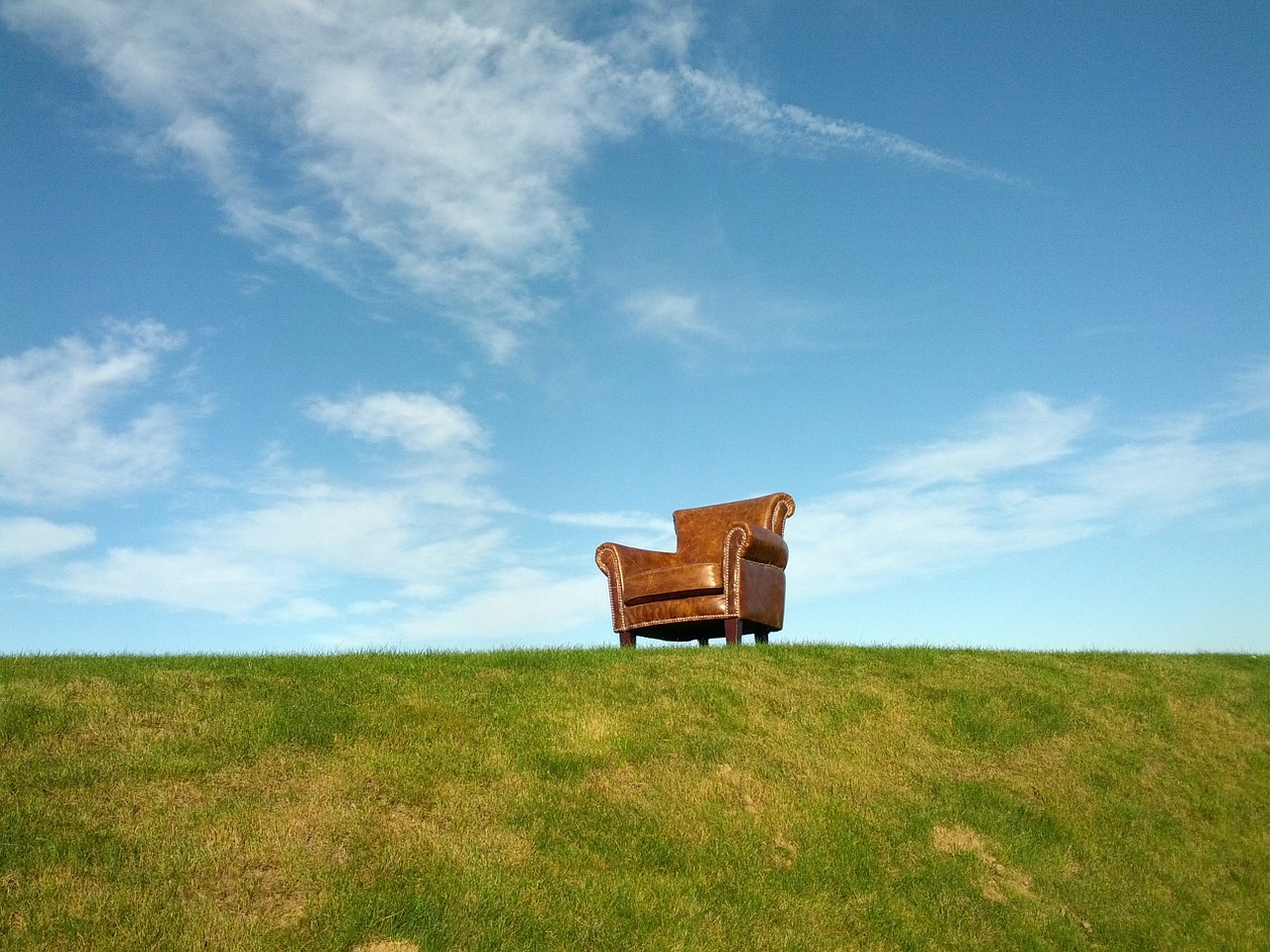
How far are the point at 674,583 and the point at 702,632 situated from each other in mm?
966

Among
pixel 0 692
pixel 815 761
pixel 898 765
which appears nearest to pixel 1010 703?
pixel 898 765

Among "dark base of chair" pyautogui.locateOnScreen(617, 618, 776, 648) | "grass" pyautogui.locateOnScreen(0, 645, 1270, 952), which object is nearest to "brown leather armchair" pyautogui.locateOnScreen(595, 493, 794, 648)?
"dark base of chair" pyautogui.locateOnScreen(617, 618, 776, 648)

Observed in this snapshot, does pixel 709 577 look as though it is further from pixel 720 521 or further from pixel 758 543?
pixel 720 521

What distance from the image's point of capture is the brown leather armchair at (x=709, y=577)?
12.5m

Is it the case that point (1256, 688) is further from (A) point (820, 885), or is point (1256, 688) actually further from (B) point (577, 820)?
(B) point (577, 820)

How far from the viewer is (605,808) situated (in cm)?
768

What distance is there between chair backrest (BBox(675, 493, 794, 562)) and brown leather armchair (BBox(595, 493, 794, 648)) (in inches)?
0.5

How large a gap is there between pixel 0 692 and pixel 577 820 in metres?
4.72

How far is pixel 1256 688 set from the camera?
13.4 meters

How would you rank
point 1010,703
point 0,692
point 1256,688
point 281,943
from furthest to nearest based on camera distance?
point 1256,688, point 1010,703, point 0,692, point 281,943

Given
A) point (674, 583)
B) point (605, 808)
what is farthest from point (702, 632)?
point (605, 808)

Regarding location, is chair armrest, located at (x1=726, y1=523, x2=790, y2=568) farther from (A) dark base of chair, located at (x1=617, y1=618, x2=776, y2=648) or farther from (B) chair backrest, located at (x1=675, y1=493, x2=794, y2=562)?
(A) dark base of chair, located at (x1=617, y1=618, x2=776, y2=648)

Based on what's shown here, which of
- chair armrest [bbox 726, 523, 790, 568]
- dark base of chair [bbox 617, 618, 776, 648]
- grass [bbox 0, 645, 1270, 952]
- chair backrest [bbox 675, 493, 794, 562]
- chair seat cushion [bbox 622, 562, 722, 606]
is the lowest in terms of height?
grass [bbox 0, 645, 1270, 952]

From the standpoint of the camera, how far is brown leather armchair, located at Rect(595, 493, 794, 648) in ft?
41.1
